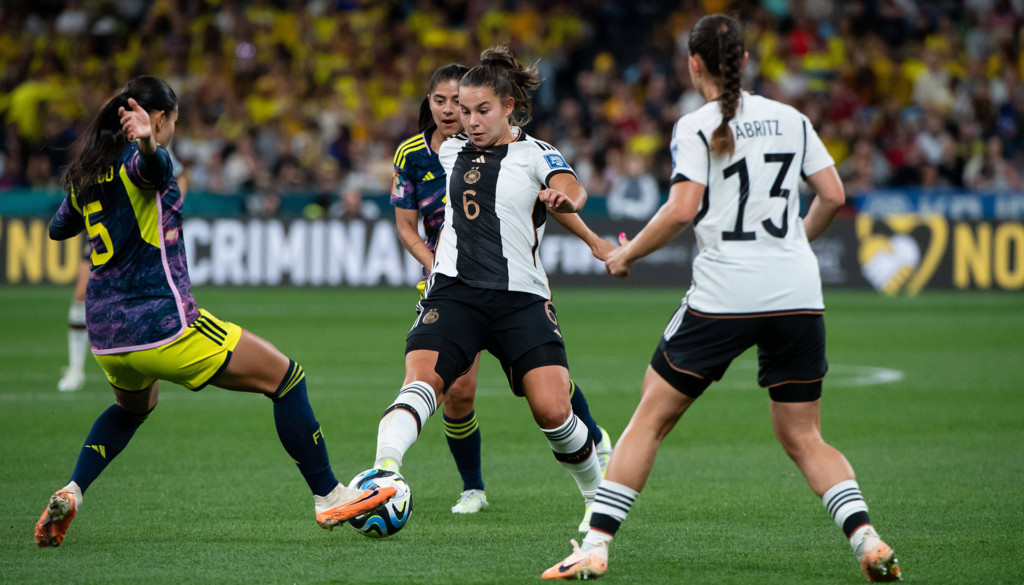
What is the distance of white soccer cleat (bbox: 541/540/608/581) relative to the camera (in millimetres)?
4734

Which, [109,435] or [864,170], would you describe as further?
[864,170]

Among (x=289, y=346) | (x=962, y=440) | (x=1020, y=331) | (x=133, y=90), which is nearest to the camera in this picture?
(x=133, y=90)

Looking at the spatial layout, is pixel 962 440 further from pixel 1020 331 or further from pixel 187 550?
pixel 1020 331

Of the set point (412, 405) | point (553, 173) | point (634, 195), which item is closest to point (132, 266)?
point (412, 405)

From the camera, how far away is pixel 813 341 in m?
4.76

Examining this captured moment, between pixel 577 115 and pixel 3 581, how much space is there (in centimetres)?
2037

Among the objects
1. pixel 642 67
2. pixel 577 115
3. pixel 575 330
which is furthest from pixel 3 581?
pixel 642 67

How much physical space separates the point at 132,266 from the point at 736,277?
2.57m

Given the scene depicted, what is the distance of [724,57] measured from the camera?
4660 mm

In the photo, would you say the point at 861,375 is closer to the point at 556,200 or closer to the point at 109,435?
the point at 556,200

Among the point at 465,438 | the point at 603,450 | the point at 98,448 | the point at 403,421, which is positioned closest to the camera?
the point at 403,421

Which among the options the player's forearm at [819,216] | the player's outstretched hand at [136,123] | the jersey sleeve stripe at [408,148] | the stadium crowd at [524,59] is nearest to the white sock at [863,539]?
the player's forearm at [819,216]

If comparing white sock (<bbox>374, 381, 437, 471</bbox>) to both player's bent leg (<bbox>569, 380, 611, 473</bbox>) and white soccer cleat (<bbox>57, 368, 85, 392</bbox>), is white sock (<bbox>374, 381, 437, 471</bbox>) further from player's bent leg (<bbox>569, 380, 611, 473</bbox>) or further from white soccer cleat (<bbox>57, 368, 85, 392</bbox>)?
white soccer cleat (<bbox>57, 368, 85, 392</bbox>)

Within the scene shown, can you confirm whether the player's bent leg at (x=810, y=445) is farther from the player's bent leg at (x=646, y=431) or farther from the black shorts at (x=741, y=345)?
the player's bent leg at (x=646, y=431)
